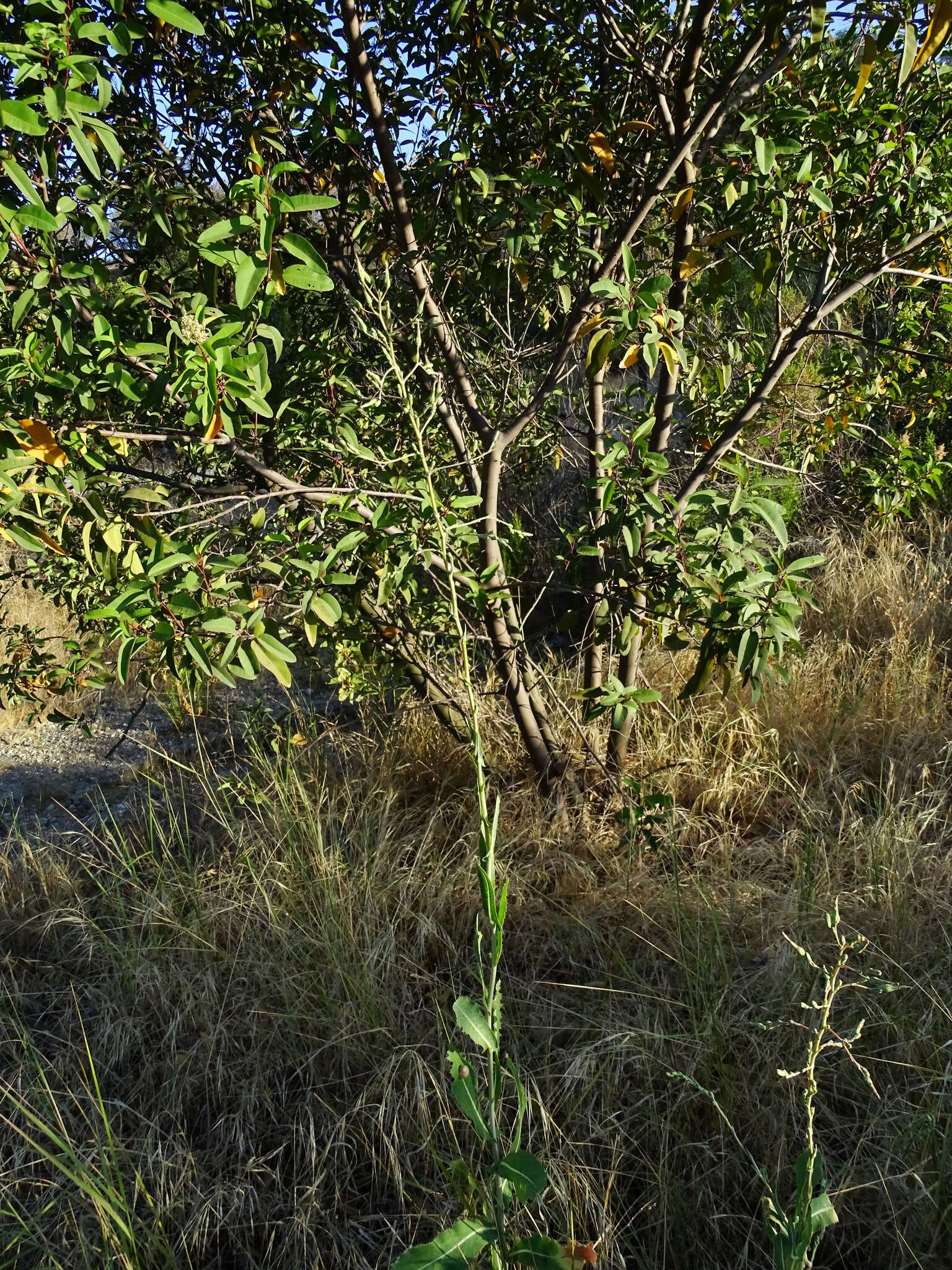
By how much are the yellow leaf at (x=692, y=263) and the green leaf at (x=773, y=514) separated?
2.06ft

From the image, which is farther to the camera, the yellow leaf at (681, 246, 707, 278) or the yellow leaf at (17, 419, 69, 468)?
the yellow leaf at (681, 246, 707, 278)

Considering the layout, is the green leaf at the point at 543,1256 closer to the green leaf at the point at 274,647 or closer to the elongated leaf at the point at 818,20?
the green leaf at the point at 274,647

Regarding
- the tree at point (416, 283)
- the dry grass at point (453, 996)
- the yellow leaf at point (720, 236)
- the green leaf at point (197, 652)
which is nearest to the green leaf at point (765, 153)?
the tree at point (416, 283)

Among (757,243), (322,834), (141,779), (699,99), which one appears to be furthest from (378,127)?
(141,779)

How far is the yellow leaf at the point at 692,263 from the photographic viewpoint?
2.18m

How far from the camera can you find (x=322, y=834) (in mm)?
2707

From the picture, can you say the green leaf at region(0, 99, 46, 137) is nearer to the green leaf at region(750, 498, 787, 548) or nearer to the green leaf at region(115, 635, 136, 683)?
the green leaf at region(115, 635, 136, 683)

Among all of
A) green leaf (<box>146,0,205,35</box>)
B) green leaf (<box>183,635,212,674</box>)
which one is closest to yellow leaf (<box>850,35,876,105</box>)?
green leaf (<box>146,0,205,35</box>)

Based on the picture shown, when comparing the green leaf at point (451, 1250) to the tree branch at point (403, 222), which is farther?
the tree branch at point (403, 222)

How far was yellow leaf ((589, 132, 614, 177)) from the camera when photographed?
2104 millimetres

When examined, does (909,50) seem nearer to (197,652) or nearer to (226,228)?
(226,228)

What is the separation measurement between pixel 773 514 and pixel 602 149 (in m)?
0.92

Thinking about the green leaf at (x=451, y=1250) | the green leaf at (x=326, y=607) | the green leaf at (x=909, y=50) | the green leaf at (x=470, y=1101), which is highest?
the green leaf at (x=909, y=50)

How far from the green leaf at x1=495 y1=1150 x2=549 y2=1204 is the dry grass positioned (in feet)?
1.07
